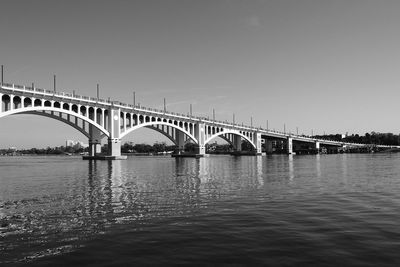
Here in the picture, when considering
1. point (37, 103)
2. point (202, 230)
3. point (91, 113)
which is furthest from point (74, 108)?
point (202, 230)

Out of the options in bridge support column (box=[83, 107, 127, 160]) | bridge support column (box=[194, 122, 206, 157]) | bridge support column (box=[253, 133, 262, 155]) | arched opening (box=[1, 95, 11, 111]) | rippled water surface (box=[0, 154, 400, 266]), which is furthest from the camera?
bridge support column (box=[253, 133, 262, 155])

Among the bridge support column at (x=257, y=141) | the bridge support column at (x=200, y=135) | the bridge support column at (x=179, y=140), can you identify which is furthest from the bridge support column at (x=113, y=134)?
the bridge support column at (x=257, y=141)

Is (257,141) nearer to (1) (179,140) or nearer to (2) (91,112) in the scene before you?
(1) (179,140)

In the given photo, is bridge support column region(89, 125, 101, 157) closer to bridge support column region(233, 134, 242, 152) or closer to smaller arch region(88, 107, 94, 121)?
smaller arch region(88, 107, 94, 121)

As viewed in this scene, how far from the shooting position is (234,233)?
11.6 meters

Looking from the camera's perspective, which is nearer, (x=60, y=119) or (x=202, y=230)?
(x=202, y=230)

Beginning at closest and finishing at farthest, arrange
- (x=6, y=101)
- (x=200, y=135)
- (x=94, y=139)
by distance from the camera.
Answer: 1. (x=6, y=101)
2. (x=94, y=139)
3. (x=200, y=135)

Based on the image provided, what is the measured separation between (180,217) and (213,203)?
406cm

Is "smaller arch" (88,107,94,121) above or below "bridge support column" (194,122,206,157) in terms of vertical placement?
above

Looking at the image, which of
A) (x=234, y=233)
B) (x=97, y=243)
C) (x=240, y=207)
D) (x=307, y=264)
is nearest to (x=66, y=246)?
(x=97, y=243)

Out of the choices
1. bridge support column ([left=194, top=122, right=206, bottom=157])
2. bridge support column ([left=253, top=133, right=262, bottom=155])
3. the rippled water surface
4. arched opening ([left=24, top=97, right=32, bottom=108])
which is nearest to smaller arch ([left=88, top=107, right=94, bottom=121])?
arched opening ([left=24, top=97, right=32, bottom=108])

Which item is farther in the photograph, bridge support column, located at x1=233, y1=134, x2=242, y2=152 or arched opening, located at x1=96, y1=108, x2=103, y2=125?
bridge support column, located at x1=233, y1=134, x2=242, y2=152

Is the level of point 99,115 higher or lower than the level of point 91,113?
lower

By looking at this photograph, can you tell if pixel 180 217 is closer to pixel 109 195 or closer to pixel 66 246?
pixel 66 246
